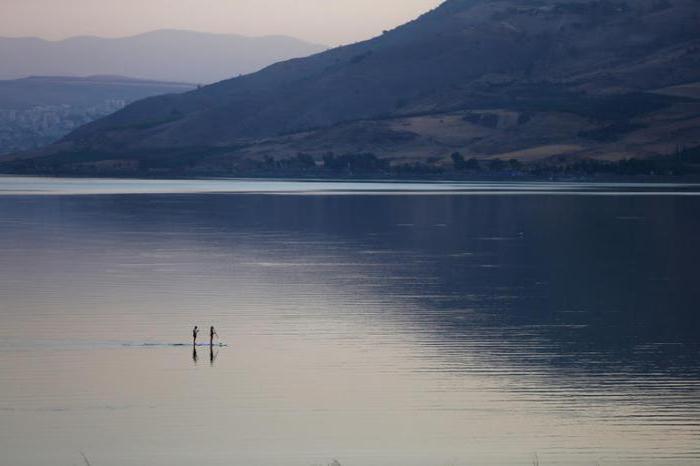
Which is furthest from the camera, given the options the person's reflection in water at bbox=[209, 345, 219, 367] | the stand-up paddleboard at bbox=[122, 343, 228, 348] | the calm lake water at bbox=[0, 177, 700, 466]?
the stand-up paddleboard at bbox=[122, 343, 228, 348]

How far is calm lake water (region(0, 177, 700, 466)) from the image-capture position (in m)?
36.7

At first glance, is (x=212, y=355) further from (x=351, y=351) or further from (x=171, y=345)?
(x=351, y=351)

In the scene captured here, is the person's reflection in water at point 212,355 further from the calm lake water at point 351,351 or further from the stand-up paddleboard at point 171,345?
the stand-up paddleboard at point 171,345

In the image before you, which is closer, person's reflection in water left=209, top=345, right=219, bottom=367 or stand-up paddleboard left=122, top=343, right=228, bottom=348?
person's reflection in water left=209, top=345, right=219, bottom=367

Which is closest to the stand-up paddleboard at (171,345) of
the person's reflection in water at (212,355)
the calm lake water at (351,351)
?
the calm lake water at (351,351)

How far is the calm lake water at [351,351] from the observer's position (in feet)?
120

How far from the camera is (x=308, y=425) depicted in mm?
38625

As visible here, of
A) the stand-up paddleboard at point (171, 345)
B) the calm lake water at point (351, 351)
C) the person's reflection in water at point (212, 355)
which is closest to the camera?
the calm lake water at point (351, 351)

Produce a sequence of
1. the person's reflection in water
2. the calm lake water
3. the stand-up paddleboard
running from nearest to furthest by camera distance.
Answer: the calm lake water, the person's reflection in water, the stand-up paddleboard

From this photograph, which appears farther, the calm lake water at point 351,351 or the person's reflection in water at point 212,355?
the person's reflection in water at point 212,355

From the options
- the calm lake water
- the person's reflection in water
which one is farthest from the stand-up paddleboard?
the person's reflection in water

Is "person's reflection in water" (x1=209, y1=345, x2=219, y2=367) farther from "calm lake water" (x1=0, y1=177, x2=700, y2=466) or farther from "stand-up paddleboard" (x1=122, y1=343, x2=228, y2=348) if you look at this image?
"stand-up paddleboard" (x1=122, y1=343, x2=228, y2=348)

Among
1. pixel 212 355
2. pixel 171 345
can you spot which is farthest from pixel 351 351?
pixel 171 345

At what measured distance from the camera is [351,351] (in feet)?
166
